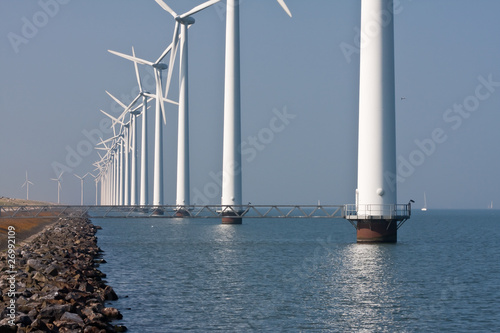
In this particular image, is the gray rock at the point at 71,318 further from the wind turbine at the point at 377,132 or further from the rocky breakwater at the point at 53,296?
the wind turbine at the point at 377,132

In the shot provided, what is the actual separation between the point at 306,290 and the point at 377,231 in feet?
A: 77.1

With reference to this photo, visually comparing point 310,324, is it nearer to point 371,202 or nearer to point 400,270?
point 400,270

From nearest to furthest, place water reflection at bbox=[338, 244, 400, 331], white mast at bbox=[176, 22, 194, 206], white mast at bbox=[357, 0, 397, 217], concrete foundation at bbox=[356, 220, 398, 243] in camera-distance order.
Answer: water reflection at bbox=[338, 244, 400, 331] → white mast at bbox=[357, 0, 397, 217] → concrete foundation at bbox=[356, 220, 398, 243] → white mast at bbox=[176, 22, 194, 206]

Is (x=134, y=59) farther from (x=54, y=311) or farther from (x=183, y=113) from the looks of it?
(x=54, y=311)

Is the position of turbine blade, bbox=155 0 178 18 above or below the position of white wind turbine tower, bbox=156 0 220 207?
above

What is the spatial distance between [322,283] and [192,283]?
312 inches

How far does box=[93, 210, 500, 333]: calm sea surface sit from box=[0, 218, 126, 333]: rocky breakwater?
146 centimetres

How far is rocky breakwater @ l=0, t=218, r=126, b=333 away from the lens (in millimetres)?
27117

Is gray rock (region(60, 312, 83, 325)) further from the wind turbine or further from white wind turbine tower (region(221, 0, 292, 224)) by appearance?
white wind turbine tower (region(221, 0, 292, 224))

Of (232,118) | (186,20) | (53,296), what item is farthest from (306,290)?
(186,20)

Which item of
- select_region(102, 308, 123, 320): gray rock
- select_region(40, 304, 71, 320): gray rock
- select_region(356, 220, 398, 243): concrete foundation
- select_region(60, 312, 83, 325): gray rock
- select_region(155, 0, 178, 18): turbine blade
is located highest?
select_region(155, 0, 178, 18): turbine blade

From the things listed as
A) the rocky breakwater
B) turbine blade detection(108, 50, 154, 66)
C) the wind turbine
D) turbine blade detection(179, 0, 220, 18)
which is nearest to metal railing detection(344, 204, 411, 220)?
the wind turbine

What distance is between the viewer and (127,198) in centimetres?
19788

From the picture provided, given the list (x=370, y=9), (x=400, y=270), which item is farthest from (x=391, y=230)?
(x=370, y=9)
